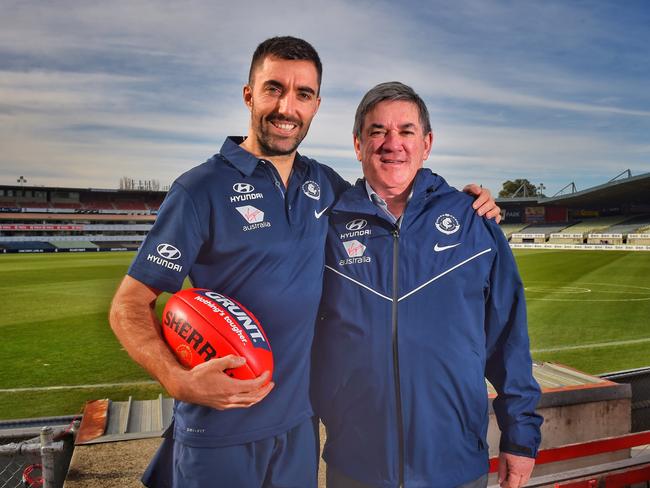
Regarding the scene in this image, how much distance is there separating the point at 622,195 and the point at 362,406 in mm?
63794

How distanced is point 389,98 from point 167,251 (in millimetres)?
1306

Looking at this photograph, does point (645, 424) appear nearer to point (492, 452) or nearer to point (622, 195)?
point (492, 452)

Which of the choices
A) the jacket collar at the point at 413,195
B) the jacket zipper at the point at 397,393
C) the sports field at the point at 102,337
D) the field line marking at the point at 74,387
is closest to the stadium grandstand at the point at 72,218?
the sports field at the point at 102,337

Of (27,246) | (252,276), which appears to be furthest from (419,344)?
(27,246)

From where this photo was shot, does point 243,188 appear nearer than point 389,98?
Yes

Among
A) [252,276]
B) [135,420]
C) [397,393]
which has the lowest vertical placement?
[135,420]

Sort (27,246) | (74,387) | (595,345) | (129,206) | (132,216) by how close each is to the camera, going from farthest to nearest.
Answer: (129,206), (132,216), (27,246), (595,345), (74,387)

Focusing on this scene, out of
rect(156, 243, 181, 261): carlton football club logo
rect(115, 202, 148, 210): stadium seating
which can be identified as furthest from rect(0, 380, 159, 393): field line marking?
rect(115, 202, 148, 210): stadium seating

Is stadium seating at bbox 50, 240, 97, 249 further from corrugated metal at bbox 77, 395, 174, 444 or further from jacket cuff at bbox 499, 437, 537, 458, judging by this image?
jacket cuff at bbox 499, 437, 537, 458

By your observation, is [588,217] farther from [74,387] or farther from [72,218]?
[74,387]

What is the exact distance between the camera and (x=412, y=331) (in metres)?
2.32

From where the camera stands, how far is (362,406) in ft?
7.77

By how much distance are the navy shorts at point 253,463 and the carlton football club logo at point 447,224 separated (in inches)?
44.3

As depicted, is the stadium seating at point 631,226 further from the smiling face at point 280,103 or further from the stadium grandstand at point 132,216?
the smiling face at point 280,103
